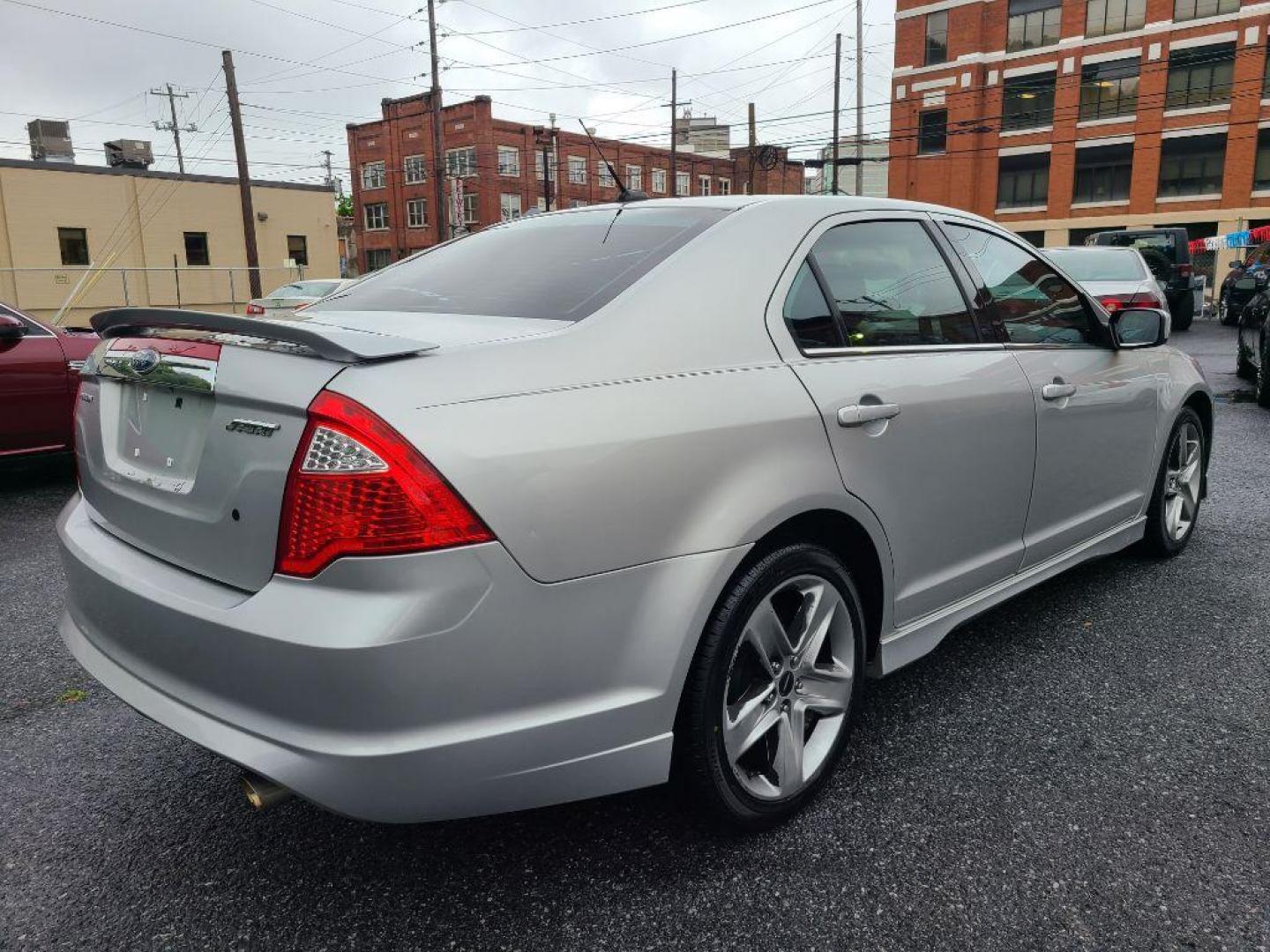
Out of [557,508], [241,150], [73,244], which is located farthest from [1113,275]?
[73,244]

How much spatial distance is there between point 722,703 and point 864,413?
0.85 m

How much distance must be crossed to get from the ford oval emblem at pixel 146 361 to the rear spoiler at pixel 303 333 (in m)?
0.09

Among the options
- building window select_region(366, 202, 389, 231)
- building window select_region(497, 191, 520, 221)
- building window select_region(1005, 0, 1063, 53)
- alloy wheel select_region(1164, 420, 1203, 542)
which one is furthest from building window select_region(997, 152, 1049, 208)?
alloy wheel select_region(1164, 420, 1203, 542)

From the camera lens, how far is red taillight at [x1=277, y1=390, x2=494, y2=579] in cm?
169

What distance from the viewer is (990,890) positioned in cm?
211

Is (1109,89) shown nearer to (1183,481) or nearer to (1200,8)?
(1200,8)

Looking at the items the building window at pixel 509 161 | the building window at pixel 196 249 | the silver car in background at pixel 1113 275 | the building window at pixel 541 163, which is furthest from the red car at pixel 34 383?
the building window at pixel 541 163

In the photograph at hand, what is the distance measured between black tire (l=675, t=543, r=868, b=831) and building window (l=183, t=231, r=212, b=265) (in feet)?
129

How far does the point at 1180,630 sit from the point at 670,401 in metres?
2.70

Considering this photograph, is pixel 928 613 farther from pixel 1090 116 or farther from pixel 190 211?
pixel 1090 116

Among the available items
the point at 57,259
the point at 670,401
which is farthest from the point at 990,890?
the point at 57,259

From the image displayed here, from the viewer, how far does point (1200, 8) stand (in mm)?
39719

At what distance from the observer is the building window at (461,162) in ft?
172

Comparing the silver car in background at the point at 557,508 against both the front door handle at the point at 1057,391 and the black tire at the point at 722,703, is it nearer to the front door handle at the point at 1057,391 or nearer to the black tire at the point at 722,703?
the black tire at the point at 722,703
